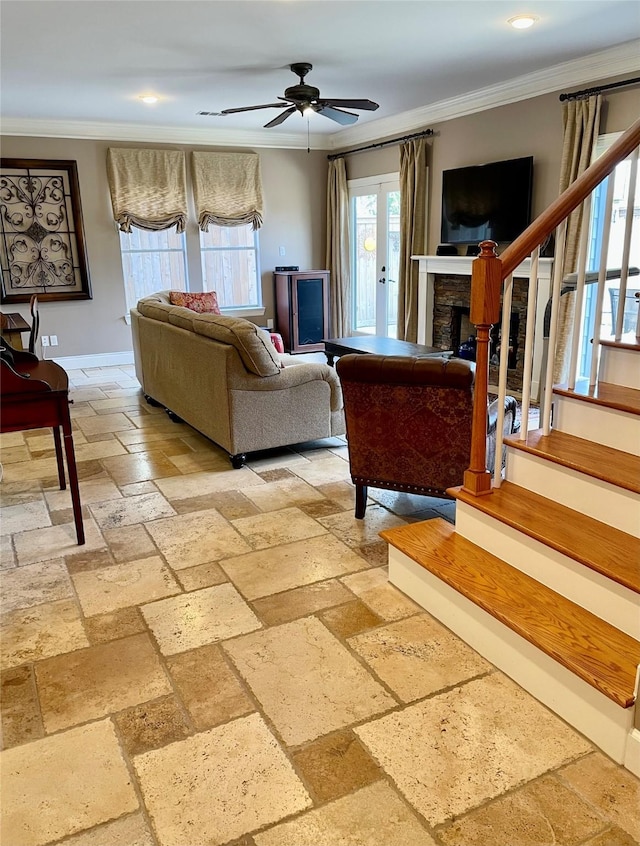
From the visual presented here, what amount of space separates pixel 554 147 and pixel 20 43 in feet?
13.3

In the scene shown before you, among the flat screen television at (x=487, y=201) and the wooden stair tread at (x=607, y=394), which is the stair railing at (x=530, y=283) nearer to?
the wooden stair tread at (x=607, y=394)

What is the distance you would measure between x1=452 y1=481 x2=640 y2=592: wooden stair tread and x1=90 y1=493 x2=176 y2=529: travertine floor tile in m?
1.71

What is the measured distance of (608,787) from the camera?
1.70 m

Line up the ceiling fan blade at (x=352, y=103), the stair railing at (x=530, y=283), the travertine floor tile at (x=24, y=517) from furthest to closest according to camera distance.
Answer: the ceiling fan blade at (x=352, y=103), the travertine floor tile at (x=24, y=517), the stair railing at (x=530, y=283)

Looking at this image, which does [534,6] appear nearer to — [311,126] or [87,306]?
[311,126]

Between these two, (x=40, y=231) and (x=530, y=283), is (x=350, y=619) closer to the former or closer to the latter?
(x=530, y=283)

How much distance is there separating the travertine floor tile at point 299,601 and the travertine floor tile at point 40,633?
0.68 meters

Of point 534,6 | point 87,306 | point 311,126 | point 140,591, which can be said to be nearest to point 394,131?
point 311,126

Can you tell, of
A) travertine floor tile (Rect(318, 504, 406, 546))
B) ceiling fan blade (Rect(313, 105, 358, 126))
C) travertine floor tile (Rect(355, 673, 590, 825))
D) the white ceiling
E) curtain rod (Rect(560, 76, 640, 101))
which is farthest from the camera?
ceiling fan blade (Rect(313, 105, 358, 126))

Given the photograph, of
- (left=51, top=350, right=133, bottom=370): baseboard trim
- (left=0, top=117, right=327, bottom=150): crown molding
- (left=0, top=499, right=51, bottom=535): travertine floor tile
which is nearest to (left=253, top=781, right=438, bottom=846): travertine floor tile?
(left=0, top=499, right=51, bottom=535): travertine floor tile

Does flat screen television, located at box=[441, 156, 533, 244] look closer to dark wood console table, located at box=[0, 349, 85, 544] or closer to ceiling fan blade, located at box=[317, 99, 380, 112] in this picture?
ceiling fan blade, located at box=[317, 99, 380, 112]

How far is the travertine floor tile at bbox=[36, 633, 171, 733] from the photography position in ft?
6.65

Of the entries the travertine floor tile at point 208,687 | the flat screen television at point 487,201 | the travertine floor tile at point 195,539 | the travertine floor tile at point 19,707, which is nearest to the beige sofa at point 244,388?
the travertine floor tile at point 195,539

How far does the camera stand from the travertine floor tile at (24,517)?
11.0 feet
